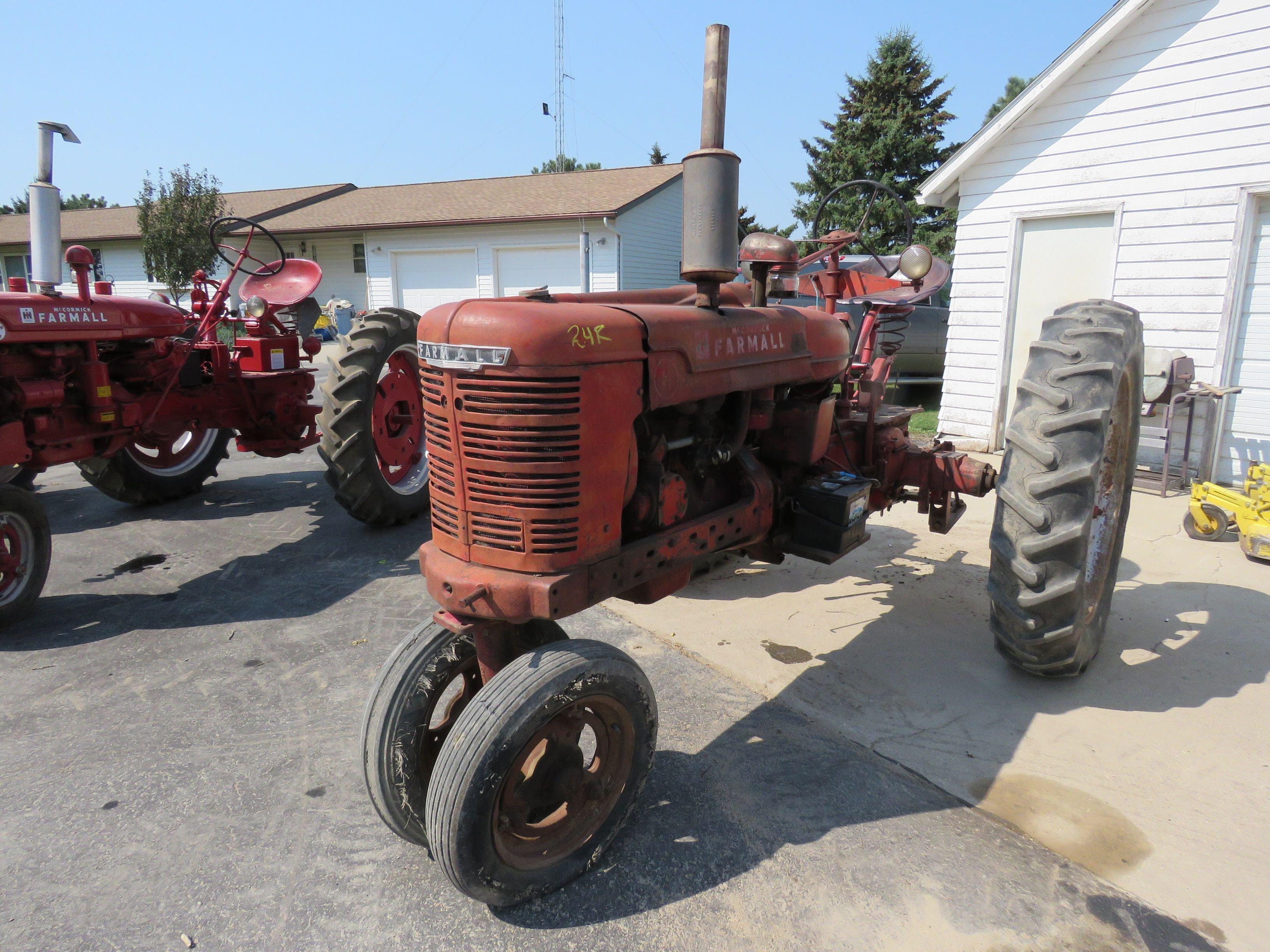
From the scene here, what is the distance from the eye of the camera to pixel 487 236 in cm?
1886

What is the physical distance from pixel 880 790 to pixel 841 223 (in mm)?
21786

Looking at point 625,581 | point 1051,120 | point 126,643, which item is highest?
point 1051,120

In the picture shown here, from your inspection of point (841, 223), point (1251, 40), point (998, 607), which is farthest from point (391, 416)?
point (841, 223)

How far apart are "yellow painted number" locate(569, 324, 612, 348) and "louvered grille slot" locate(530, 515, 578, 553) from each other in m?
0.47

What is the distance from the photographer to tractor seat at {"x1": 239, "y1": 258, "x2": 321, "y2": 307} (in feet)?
19.4

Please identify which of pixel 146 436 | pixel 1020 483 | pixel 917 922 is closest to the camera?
pixel 917 922

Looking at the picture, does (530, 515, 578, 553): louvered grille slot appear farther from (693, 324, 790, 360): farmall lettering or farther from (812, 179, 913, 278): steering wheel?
(812, 179, 913, 278): steering wheel

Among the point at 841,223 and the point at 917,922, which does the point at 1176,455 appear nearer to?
the point at 917,922

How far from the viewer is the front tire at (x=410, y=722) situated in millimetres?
2178

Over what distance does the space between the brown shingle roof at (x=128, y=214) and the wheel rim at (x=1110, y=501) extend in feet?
76.7

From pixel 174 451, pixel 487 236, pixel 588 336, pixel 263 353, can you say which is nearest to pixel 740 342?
pixel 588 336

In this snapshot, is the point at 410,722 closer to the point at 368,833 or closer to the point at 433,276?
the point at 368,833

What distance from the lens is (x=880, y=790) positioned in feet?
8.40

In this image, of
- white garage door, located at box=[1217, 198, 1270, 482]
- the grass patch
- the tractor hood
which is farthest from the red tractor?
the grass patch
